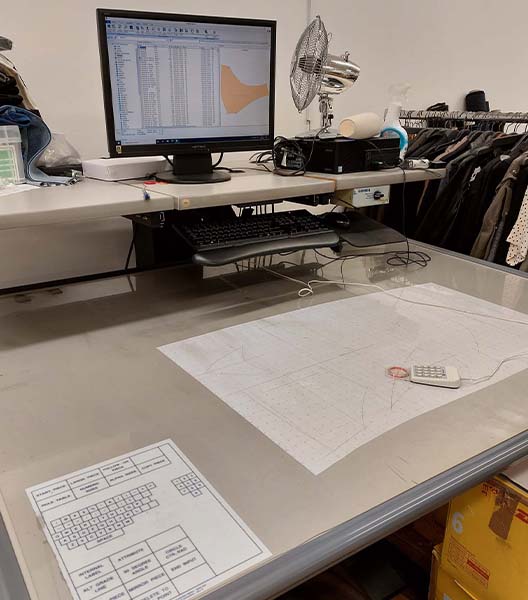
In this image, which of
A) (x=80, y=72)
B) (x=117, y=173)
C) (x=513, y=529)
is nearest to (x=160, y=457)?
(x=513, y=529)

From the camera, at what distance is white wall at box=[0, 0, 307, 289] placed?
1.48 meters

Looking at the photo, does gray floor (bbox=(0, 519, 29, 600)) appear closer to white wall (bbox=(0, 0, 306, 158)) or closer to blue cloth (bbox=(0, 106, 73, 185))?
blue cloth (bbox=(0, 106, 73, 185))

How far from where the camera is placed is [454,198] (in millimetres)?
1875

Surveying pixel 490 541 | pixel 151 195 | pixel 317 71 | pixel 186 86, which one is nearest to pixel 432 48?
pixel 317 71

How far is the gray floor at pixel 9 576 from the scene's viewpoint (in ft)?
1.76

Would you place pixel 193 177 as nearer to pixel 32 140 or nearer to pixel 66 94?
pixel 32 140

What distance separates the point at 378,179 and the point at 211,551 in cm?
111

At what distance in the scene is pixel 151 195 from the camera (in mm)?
1101

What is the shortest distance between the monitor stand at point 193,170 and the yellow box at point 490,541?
91cm

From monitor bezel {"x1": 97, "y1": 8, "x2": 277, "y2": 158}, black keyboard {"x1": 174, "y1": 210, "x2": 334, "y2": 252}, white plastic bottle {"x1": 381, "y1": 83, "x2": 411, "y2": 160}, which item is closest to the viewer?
monitor bezel {"x1": 97, "y1": 8, "x2": 277, "y2": 158}

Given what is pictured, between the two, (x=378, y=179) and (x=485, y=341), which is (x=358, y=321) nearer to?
(x=485, y=341)

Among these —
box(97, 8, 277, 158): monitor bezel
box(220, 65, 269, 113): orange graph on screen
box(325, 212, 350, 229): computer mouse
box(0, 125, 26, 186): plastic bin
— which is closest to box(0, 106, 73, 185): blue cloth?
box(0, 125, 26, 186): plastic bin

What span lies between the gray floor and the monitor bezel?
34.5 inches

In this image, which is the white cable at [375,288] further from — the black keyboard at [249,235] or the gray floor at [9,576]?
the gray floor at [9,576]
